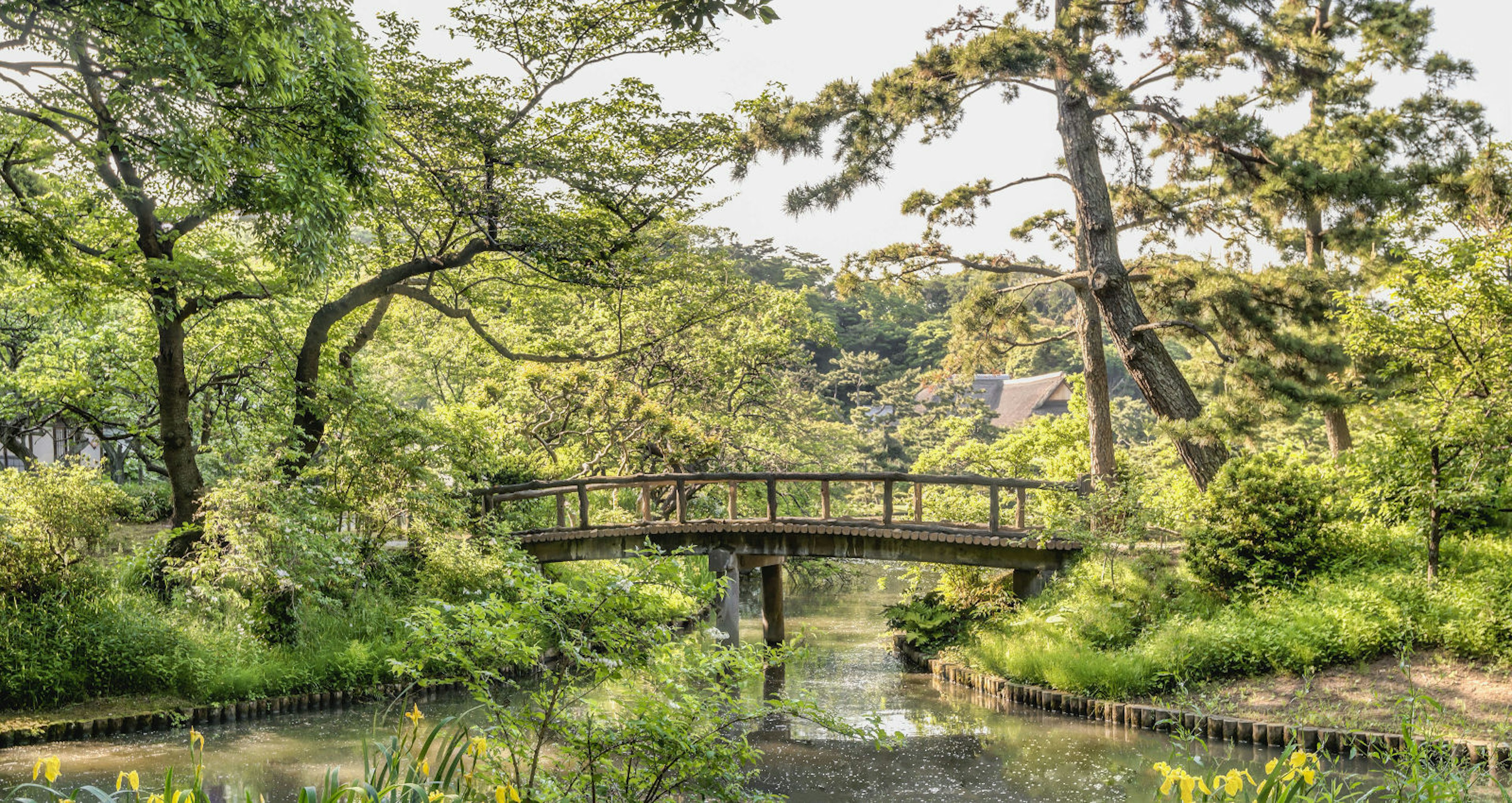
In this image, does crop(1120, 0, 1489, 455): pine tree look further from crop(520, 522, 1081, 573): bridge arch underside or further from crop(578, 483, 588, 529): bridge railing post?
crop(578, 483, 588, 529): bridge railing post

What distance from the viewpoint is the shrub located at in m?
10.4

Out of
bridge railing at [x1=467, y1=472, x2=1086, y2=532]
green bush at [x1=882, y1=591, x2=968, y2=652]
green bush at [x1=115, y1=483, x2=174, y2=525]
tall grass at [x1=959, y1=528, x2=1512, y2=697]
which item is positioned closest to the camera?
tall grass at [x1=959, y1=528, x2=1512, y2=697]

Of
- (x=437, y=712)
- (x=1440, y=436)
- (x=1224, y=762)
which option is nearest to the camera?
(x=1224, y=762)

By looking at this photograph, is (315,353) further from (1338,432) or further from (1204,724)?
(1338,432)

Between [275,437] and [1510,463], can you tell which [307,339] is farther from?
[1510,463]

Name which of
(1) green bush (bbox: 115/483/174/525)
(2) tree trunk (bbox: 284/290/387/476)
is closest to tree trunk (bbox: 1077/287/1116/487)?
(2) tree trunk (bbox: 284/290/387/476)

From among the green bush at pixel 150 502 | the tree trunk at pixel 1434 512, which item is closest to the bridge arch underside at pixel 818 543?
the tree trunk at pixel 1434 512

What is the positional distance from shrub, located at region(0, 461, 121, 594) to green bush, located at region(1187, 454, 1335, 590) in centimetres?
1189

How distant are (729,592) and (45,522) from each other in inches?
312

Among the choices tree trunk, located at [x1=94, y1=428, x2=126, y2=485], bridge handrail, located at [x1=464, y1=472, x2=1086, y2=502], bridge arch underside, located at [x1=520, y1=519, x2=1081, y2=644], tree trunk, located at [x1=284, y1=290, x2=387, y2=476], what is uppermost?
tree trunk, located at [x1=284, y1=290, x2=387, y2=476]

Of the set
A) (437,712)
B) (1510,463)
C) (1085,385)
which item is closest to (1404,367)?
(1510,463)

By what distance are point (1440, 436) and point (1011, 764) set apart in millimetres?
5343

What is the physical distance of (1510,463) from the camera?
10.5 m

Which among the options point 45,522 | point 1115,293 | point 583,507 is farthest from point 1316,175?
point 45,522
